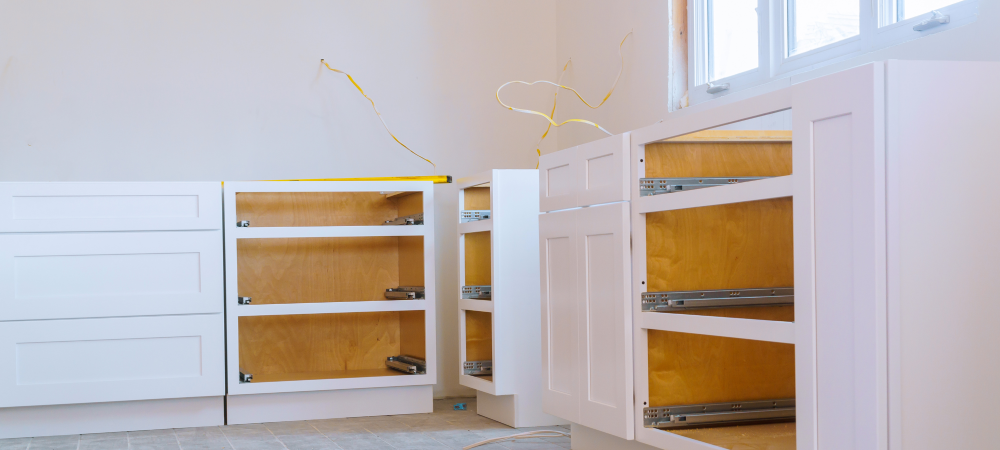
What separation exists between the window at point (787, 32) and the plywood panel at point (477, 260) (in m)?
0.88

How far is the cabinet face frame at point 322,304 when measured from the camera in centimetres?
278

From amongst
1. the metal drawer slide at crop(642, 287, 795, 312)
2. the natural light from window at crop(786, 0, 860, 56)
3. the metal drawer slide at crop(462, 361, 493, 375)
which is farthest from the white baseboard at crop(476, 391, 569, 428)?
the natural light from window at crop(786, 0, 860, 56)

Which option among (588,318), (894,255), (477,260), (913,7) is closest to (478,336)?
(477,260)

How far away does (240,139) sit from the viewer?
10.6 ft

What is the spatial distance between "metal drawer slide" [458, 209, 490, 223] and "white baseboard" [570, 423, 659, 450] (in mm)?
899

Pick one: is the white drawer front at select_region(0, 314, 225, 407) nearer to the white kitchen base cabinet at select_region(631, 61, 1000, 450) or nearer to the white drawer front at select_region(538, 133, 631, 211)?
the white drawer front at select_region(538, 133, 631, 211)

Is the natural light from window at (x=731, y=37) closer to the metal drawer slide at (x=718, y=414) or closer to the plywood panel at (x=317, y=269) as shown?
the metal drawer slide at (x=718, y=414)

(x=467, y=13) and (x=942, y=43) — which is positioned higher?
(x=467, y=13)

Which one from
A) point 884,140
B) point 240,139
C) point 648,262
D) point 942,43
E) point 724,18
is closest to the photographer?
point 884,140

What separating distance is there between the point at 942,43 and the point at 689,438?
38.7 inches

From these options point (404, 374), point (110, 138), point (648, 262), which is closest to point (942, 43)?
point (648, 262)

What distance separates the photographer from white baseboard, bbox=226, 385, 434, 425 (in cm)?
Result: 283

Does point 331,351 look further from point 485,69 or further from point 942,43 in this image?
point 942,43

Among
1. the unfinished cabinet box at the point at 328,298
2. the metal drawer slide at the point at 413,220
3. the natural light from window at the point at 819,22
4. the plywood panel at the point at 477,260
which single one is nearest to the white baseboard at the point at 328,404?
the unfinished cabinet box at the point at 328,298
